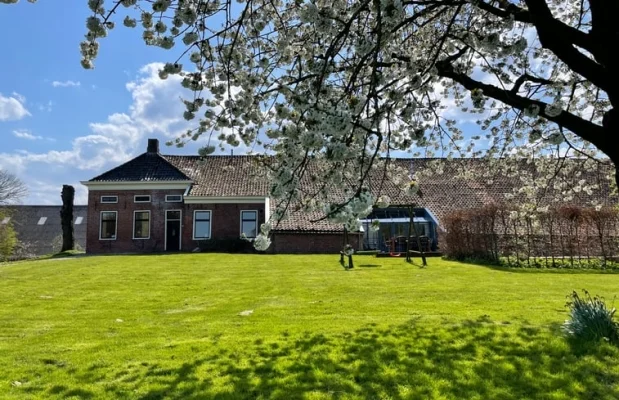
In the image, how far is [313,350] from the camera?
5184 mm

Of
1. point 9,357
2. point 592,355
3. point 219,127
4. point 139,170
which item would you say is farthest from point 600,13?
point 139,170

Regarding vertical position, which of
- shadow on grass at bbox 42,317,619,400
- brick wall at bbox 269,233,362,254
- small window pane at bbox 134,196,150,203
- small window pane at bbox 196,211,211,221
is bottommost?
shadow on grass at bbox 42,317,619,400

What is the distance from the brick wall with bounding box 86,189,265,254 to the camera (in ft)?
80.5

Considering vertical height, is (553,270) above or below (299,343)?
above

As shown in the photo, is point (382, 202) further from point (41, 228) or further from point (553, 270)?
point (41, 228)

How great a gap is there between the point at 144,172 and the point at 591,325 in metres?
23.6

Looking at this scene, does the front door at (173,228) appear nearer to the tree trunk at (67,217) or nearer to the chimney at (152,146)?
the chimney at (152,146)

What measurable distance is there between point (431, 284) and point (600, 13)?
7143mm

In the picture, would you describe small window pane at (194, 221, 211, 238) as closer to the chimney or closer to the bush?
the chimney

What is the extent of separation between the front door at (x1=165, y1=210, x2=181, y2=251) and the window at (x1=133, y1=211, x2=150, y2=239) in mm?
1079

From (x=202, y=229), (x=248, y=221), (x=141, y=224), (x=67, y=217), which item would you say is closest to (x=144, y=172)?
(x=141, y=224)

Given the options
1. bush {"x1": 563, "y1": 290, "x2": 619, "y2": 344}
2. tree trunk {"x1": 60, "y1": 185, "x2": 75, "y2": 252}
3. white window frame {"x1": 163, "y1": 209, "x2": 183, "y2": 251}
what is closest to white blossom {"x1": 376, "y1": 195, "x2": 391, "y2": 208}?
bush {"x1": 563, "y1": 290, "x2": 619, "y2": 344}

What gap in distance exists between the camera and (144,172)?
25.4 metres

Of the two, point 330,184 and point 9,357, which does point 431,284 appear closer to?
point 330,184
